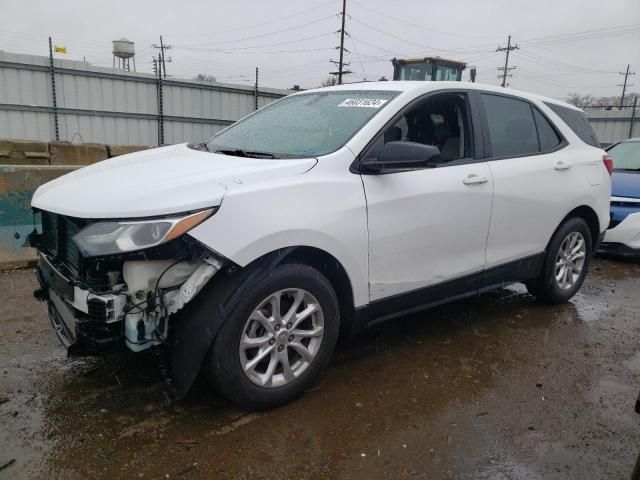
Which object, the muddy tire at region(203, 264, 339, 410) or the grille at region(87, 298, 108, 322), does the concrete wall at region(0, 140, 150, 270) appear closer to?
the grille at region(87, 298, 108, 322)

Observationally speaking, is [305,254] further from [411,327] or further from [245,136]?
[411,327]

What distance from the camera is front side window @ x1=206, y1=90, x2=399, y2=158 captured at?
10.3ft

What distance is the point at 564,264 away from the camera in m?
4.61

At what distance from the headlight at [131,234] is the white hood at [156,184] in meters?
0.04

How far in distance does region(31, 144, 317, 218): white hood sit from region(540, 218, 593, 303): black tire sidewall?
2.56 m

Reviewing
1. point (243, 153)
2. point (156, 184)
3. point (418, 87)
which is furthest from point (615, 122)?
point (156, 184)

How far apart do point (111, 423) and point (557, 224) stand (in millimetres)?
3648

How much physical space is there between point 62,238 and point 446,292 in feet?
7.90

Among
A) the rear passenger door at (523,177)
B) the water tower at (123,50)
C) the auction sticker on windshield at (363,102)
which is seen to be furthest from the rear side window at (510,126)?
the water tower at (123,50)

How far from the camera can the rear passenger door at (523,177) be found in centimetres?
381

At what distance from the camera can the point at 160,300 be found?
248cm

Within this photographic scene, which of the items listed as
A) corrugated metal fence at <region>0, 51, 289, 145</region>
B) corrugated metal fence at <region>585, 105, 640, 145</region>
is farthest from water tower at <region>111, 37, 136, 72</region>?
corrugated metal fence at <region>585, 105, 640, 145</region>

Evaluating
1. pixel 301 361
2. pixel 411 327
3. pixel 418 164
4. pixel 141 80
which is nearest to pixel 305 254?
pixel 301 361

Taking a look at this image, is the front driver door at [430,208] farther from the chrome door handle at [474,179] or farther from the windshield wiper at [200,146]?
the windshield wiper at [200,146]
